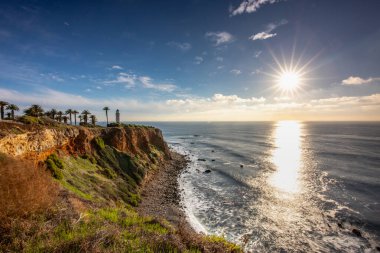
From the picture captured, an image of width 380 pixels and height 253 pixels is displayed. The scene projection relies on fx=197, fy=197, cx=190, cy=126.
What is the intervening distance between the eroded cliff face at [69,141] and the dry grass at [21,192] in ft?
41.1

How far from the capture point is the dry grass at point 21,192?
28.9 feet

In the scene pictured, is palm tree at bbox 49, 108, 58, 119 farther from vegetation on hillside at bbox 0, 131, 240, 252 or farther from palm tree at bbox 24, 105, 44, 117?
vegetation on hillside at bbox 0, 131, 240, 252

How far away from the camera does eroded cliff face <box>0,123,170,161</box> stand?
Result: 22875 millimetres

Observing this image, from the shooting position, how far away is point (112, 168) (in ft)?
140

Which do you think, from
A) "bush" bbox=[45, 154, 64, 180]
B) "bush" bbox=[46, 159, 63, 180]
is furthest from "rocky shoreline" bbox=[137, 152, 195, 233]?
"bush" bbox=[45, 154, 64, 180]

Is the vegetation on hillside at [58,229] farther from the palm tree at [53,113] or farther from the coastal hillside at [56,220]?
the palm tree at [53,113]

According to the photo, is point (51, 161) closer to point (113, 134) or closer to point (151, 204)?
A: point (151, 204)

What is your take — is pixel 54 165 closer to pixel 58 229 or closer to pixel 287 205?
pixel 58 229

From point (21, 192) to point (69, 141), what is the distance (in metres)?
30.9

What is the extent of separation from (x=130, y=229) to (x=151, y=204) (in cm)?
2579

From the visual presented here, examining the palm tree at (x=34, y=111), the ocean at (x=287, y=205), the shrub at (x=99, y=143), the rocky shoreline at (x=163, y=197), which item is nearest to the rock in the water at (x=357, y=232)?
the ocean at (x=287, y=205)

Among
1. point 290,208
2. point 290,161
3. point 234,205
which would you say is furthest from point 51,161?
point 290,161

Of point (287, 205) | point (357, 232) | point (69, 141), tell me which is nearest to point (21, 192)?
point (69, 141)

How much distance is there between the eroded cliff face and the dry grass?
41.1 ft
